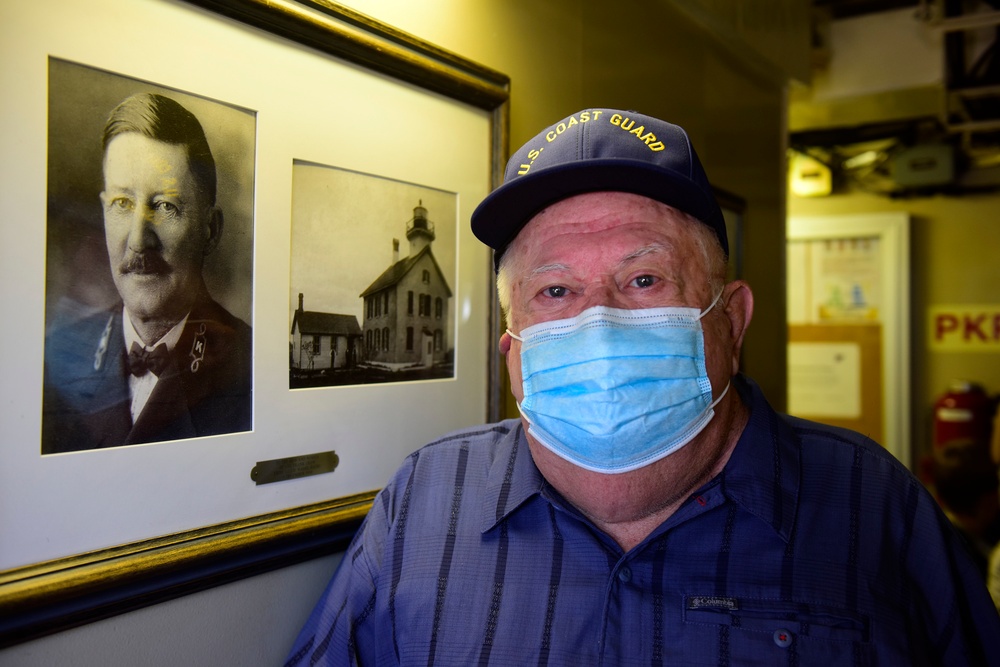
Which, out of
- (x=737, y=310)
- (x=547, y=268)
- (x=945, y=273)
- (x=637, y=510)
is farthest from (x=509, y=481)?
(x=945, y=273)

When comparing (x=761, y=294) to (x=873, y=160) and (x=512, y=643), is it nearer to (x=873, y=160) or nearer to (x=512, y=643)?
(x=512, y=643)

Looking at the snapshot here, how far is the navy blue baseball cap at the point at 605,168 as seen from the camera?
918 mm

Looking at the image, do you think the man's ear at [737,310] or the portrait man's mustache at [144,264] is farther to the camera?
the man's ear at [737,310]

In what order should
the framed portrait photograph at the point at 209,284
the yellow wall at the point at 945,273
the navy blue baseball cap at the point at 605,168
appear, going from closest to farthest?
the framed portrait photograph at the point at 209,284 < the navy blue baseball cap at the point at 605,168 < the yellow wall at the point at 945,273

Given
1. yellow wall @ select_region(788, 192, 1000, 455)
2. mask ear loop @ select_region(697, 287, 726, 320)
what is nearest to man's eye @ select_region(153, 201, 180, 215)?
mask ear loop @ select_region(697, 287, 726, 320)

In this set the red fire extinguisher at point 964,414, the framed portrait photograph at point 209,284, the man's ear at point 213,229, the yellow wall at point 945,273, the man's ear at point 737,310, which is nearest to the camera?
the framed portrait photograph at point 209,284

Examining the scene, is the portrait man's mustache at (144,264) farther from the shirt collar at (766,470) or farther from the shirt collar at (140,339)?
the shirt collar at (766,470)

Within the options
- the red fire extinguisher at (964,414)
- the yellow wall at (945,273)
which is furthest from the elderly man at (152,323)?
the yellow wall at (945,273)

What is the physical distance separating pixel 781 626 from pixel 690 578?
0.11 m

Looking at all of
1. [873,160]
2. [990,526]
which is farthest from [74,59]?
[873,160]

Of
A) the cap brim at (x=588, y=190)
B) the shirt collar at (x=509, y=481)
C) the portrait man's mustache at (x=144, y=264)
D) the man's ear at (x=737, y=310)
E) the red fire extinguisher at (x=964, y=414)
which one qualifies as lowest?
the red fire extinguisher at (x=964, y=414)

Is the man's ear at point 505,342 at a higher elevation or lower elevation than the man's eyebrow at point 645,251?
lower

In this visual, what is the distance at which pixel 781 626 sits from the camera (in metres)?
0.85

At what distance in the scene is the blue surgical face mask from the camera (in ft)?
2.83
